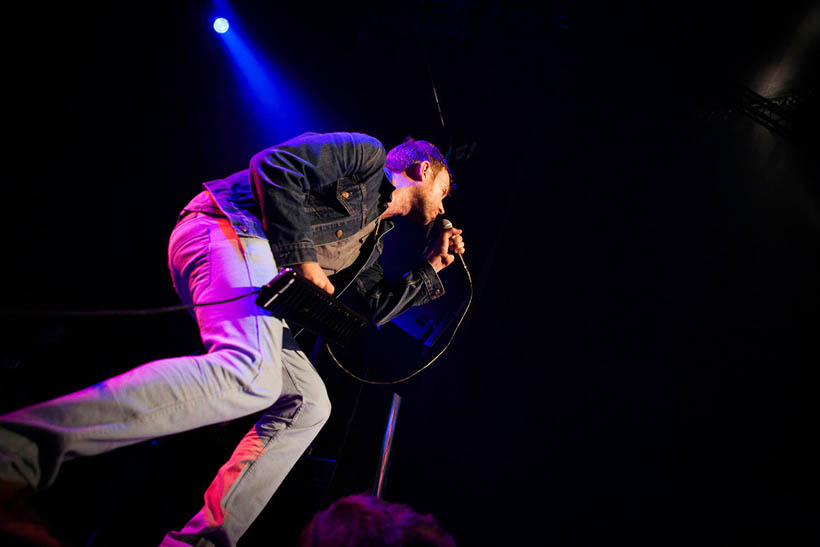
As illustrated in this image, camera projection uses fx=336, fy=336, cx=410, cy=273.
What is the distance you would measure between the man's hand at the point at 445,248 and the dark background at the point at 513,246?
73 centimetres

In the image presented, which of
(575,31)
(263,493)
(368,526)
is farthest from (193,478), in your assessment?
(575,31)

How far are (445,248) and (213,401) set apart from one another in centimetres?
160

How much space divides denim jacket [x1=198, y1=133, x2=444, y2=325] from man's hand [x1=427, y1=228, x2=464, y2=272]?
0.93 ft

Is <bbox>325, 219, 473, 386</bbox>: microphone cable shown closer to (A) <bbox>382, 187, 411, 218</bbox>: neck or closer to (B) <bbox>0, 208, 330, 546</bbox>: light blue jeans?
(A) <bbox>382, 187, 411, 218</bbox>: neck

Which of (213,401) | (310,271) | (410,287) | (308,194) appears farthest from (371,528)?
(308,194)

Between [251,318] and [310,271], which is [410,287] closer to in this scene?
[310,271]

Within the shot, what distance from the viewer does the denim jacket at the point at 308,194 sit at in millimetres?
1492

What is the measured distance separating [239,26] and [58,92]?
1.55m

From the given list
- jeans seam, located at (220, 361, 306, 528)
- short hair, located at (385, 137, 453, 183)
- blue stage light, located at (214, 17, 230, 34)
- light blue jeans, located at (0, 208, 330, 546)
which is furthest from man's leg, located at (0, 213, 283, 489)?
blue stage light, located at (214, 17, 230, 34)

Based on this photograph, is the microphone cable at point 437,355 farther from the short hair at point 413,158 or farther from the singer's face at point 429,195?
the short hair at point 413,158

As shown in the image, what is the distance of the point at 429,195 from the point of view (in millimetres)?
2219

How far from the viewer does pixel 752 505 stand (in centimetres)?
219

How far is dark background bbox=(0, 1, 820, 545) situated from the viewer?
210cm

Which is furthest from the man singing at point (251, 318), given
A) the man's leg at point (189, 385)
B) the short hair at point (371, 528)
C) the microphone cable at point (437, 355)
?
the short hair at point (371, 528)
